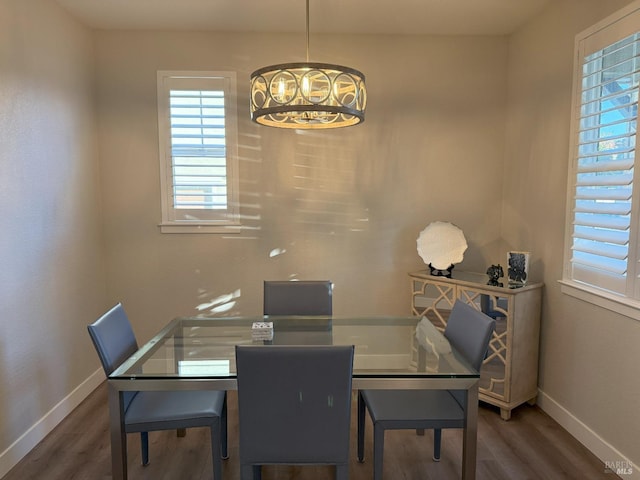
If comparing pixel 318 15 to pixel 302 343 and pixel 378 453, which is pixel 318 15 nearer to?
pixel 302 343

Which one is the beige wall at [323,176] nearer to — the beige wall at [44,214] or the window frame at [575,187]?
the beige wall at [44,214]

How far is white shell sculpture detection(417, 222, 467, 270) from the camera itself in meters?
3.25

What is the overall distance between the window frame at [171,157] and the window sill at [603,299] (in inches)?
93.9

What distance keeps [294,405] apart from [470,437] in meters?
0.83

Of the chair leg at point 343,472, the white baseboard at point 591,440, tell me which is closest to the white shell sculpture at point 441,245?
the white baseboard at point 591,440

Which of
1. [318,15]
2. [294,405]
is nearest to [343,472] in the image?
[294,405]

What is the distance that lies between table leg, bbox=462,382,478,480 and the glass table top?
0.42ft

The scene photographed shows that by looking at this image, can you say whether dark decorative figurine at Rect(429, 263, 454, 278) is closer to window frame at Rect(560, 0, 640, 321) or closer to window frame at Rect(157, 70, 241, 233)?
window frame at Rect(560, 0, 640, 321)

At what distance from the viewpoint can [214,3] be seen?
2.89 metres

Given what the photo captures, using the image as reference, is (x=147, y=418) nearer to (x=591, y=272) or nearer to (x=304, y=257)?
(x=304, y=257)

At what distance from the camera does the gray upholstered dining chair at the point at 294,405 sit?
5.23 ft

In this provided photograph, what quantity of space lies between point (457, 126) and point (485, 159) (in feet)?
1.16

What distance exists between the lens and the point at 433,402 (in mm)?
2100

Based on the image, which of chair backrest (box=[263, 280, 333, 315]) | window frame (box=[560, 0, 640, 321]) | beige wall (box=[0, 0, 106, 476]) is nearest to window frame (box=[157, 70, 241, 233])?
beige wall (box=[0, 0, 106, 476])
